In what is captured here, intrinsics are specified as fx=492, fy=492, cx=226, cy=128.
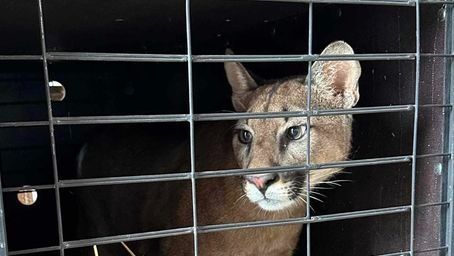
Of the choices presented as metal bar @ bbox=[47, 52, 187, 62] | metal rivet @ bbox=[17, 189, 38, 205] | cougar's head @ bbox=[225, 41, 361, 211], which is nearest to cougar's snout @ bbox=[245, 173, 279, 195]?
cougar's head @ bbox=[225, 41, 361, 211]

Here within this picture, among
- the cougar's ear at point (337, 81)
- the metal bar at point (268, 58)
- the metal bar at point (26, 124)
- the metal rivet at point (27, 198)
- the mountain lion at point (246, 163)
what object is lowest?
the metal rivet at point (27, 198)

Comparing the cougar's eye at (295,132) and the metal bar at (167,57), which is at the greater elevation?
the metal bar at (167,57)

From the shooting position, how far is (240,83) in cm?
177

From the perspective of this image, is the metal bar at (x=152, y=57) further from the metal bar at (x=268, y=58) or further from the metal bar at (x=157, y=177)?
the metal bar at (x=157, y=177)

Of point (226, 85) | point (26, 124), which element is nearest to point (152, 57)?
point (26, 124)

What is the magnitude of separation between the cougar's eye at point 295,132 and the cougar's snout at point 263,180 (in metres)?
0.18

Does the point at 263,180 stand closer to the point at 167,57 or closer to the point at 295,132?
the point at 295,132

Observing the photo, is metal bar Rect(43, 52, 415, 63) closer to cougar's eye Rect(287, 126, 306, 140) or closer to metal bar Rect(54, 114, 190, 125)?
metal bar Rect(54, 114, 190, 125)

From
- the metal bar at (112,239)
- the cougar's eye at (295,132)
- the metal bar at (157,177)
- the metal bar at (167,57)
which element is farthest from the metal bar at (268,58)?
the cougar's eye at (295,132)

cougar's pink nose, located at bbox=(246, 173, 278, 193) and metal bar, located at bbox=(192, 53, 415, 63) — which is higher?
metal bar, located at bbox=(192, 53, 415, 63)

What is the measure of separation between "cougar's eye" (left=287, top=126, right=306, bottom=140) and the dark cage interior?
0.82 ft

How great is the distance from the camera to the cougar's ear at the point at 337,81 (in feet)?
4.70

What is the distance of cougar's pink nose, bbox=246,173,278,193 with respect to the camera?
1.30 meters

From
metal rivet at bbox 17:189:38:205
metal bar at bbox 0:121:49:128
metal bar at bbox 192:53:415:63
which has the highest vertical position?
metal bar at bbox 192:53:415:63
